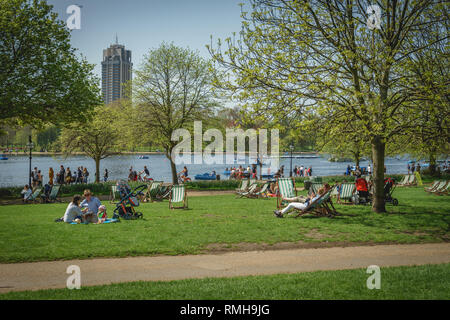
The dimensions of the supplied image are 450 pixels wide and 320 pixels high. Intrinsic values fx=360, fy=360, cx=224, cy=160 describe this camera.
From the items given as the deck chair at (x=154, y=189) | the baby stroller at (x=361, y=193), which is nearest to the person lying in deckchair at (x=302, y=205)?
the baby stroller at (x=361, y=193)

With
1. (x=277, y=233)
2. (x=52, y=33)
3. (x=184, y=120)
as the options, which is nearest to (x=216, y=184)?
(x=184, y=120)

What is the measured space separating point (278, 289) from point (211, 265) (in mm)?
2034

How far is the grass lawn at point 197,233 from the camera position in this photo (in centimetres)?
808

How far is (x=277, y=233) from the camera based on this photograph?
10086 millimetres

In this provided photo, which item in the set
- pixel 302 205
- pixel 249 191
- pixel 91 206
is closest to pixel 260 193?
pixel 249 191

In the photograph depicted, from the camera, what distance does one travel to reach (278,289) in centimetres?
549

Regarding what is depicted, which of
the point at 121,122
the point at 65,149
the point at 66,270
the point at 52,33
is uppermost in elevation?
the point at 52,33

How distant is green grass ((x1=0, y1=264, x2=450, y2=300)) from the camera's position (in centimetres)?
520

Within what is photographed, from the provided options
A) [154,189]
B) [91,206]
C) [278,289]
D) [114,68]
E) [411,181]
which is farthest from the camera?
[114,68]

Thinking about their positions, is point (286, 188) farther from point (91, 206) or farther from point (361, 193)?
point (91, 206)

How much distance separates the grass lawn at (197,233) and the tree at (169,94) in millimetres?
19021

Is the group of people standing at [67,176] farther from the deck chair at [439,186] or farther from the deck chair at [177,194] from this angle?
the deck chair at [439,186]

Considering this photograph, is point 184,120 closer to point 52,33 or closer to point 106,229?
point 52,33

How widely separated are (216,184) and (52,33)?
16.2m
